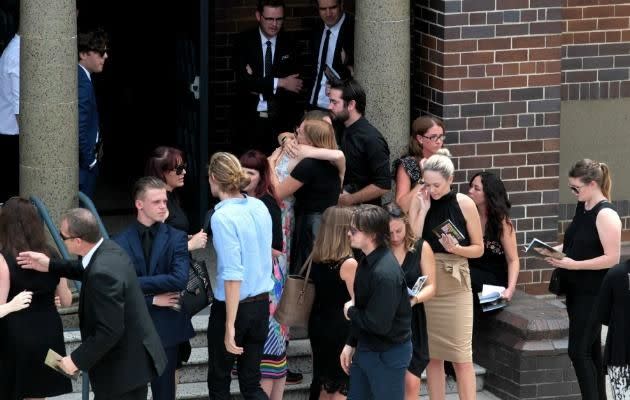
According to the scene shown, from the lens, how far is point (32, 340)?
10117mm

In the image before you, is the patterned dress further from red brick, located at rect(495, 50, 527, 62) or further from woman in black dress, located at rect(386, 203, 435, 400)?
red brick, located at rect(495, 50, 527, 62)

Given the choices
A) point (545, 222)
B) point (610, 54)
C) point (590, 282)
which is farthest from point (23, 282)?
point (610, 54)

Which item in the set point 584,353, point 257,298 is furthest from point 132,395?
point 584,353

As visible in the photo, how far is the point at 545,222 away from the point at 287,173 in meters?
2.85

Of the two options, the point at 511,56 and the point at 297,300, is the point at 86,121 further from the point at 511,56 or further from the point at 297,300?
the point at 511,56

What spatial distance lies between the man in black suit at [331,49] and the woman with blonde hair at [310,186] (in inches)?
81.8

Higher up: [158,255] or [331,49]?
[331,49]

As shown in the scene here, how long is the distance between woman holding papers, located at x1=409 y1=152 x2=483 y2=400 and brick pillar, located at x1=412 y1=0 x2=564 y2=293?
178 centimetres

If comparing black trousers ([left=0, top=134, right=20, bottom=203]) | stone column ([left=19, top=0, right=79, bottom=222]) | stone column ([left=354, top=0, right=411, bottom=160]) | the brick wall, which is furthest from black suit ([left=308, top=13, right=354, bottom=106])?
black trousers ([left=0, top=134, right=20, bottom=203])

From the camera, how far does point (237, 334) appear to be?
10.4m

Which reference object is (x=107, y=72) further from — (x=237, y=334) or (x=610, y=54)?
(x=237, y=334)

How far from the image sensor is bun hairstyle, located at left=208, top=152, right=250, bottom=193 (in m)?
10.2

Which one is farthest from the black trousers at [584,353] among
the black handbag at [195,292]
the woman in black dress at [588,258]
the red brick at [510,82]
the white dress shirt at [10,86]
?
the white dress shirt at [10,86]

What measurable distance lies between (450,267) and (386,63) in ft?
7.25
